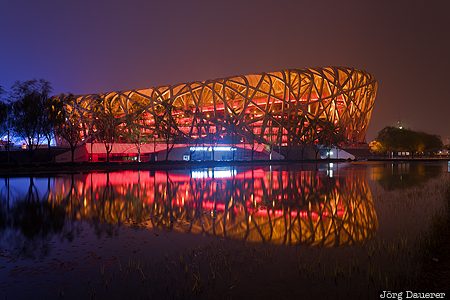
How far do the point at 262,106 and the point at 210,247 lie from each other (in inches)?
3360

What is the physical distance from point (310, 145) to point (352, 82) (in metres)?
23.1

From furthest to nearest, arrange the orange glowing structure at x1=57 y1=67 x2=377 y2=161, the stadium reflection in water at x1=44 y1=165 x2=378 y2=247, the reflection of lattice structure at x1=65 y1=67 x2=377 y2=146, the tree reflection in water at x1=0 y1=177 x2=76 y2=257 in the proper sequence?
the reflection of lattice structure at x1=65 y1=67 x2=377 y2=146
the orange glowing structure at x1=57 y1=67 x2=377 y2=161
the stadium reflection in water at x1=44 y1=165 x2=378 y2=247
the tree reflection in water at x1=0 y1=177 x2=76 y2=257

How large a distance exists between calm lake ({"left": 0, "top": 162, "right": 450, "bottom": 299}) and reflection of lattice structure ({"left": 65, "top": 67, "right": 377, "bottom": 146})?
68.7 meters

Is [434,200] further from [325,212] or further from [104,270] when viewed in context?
[104,270]

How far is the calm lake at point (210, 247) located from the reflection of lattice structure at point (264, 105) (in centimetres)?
6874

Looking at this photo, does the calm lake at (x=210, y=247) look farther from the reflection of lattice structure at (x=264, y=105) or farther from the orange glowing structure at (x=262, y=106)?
the reflection of lattice structure at (x=264, y=105)

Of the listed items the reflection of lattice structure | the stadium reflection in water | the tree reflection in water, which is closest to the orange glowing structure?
the reflection of lattice structure

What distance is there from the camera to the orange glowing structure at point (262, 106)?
8788cm

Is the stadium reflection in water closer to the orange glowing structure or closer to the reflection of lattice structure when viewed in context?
the orange glowing structure

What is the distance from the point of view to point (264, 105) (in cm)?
9444

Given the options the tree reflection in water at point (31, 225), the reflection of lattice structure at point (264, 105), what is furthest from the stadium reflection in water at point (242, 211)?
the reflection of lattice structure at point (264, 105)

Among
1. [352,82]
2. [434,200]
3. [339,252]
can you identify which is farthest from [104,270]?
[352,82]

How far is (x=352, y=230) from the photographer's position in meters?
11.9

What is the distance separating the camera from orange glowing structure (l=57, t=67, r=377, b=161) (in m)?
87.9
